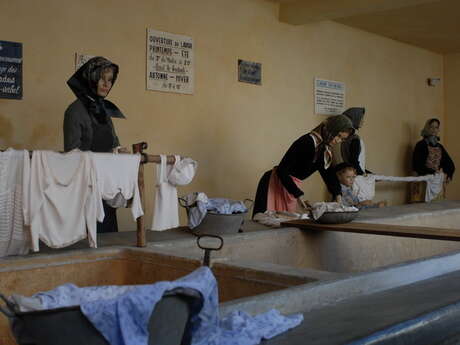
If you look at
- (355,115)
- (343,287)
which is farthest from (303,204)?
(355,115)

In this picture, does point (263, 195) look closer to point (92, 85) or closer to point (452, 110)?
point (92, 85)

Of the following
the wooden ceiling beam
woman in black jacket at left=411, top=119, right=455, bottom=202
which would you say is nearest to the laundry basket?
the wooden ceiling beam

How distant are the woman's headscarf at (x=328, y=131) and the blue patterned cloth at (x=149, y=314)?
2.96 m

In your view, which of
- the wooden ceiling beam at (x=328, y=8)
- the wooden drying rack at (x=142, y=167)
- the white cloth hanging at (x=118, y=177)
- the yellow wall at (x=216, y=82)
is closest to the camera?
the white cloth hanging at (x=118, y=177)

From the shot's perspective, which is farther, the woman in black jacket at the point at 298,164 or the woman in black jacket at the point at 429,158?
the woman in black jacket at the point at 429,158

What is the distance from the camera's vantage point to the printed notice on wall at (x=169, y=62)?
603cm

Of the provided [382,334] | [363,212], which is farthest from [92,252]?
[363,212]

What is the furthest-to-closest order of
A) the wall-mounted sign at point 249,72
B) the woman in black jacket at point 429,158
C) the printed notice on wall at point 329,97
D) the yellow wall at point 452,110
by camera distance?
1. the yellow wall at point 452,110
2. the woman in black jacket at point 429,158
3. the printed notice on wall at point 329,97
4. the wall-mounted sign at point 249,72

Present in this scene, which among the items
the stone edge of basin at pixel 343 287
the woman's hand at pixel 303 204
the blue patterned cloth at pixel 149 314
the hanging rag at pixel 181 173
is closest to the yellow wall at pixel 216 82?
the woman's hand at pixel 303 204

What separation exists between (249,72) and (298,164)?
2.38 meters

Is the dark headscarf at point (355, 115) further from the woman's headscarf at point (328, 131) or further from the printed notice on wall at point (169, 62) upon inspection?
the woman's headscarf at point (328, 131)

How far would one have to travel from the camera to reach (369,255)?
17.3 feet

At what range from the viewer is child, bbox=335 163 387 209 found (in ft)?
22.1

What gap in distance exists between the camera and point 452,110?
1066 cm
